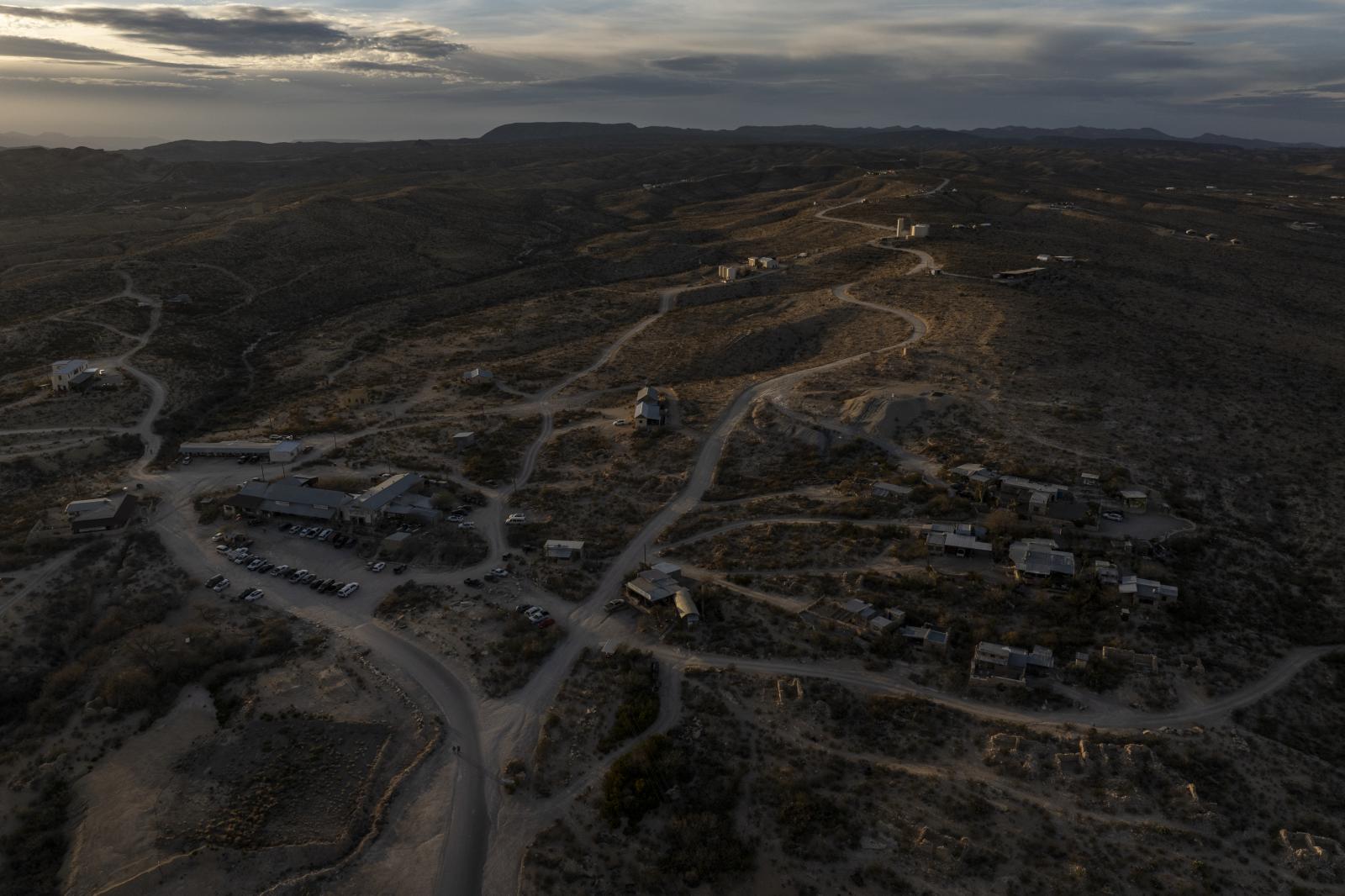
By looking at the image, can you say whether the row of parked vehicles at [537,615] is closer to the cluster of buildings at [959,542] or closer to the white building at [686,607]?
the white building at [686,607]

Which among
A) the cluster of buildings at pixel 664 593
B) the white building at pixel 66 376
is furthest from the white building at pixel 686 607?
the white building at pixel 66 376

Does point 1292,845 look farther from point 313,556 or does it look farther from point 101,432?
point 101,432

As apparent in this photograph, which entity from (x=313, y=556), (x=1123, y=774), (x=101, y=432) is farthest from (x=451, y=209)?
(x=1123, y=774)

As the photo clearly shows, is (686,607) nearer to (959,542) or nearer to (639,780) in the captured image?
(639,780)

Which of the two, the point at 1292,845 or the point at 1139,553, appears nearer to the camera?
the point at 1292,845

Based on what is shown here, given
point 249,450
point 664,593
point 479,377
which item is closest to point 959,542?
point 664,593

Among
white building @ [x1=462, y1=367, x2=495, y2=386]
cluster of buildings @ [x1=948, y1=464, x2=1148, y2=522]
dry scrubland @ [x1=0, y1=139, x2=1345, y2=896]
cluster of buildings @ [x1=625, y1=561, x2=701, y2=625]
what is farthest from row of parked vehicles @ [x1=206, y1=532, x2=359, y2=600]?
cluster of buildings @ [x1=948, y1=464, x2=1148, y2=522]
